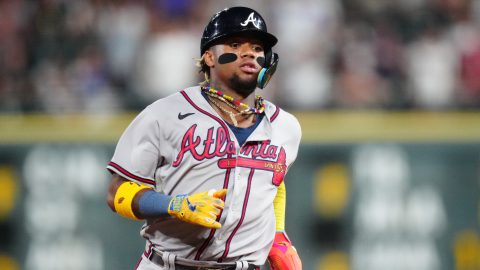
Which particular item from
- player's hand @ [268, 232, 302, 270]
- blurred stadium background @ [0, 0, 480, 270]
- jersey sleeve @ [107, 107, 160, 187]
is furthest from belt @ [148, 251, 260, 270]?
blurred stadium background @ [0, 0, 480, 270]

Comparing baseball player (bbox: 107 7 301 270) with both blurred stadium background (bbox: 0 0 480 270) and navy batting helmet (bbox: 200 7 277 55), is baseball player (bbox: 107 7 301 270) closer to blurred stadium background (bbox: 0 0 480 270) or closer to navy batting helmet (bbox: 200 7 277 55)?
navy batting helmet (bbox: 200 7 277 55)

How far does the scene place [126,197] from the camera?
3914mm

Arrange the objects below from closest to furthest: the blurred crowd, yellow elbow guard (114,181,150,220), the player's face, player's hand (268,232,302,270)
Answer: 1. yellow elbow guard (114,181,150,220)
2. the player's face
3. player's hand (268,232,302,270)
4. the blurred crowd

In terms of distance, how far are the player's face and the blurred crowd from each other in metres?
3.54

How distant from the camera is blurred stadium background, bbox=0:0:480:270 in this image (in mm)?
7922

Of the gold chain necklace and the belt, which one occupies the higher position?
the gold chain necklace

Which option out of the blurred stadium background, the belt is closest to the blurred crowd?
the blurred stadium background

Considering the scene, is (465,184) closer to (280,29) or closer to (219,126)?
(280,29)

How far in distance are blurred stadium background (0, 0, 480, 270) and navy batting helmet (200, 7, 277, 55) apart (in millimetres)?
3703

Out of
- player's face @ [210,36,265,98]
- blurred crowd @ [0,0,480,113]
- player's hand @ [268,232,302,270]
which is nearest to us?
player's face @ [210,36,265,98]

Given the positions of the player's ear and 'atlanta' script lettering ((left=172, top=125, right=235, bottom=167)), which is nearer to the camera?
'atlanta' script lettering ((left=172, top=125, right=235, bottom=167))

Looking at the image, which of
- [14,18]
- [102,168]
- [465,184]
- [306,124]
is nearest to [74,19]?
[14,18]

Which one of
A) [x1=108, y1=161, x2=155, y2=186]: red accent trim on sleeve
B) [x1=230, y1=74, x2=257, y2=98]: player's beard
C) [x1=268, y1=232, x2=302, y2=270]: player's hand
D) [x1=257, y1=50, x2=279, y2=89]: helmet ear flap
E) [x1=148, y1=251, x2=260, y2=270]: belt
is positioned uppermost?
[x1=257, y1=50, x2=279, y2=89]: helmet ear flap

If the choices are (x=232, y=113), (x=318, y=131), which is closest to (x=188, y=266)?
(x=232, y=113)
